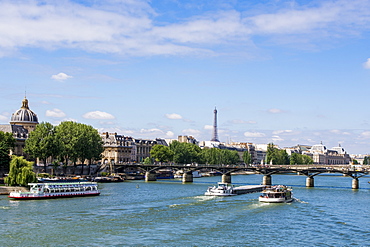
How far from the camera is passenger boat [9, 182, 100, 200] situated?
66500mm

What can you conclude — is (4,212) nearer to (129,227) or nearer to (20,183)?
(129,227)

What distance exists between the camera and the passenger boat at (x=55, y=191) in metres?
66.5

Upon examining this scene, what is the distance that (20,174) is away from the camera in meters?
75.0

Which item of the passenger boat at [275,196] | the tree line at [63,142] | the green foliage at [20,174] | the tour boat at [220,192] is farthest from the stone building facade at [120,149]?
the passenger boat at [275,196]

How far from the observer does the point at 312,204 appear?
219 feet

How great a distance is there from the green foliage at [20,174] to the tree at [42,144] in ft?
90.2

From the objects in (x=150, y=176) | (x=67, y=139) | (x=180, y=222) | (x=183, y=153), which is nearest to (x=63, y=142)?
(x=67, y=139)

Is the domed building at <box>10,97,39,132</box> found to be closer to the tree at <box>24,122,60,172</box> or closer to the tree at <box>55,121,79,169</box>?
the tree at <box>55,121,79,169</box>

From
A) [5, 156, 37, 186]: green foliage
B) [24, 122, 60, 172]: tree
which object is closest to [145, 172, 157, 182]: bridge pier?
[24, 122, 60, 172]: tree

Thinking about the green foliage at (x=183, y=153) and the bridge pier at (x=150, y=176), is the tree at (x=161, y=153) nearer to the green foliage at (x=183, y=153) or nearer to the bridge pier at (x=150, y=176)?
the green foliage at (x=183, y=153)

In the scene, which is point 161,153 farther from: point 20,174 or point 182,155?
point 20,174

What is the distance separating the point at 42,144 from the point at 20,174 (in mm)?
29443

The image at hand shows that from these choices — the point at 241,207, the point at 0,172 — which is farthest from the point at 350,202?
the point at 0,172

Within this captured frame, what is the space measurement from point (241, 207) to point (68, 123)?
61622 millimetres
